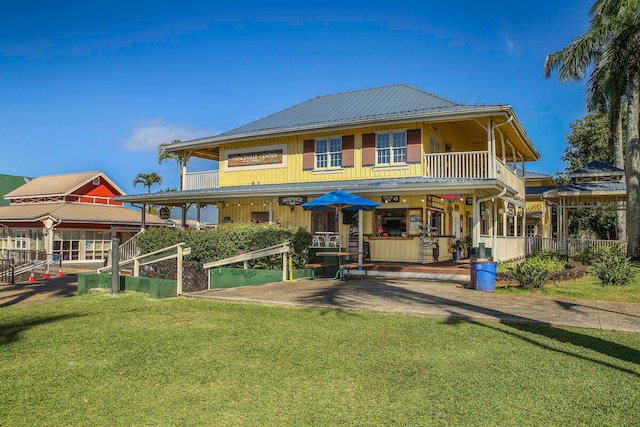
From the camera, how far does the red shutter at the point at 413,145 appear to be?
56.3 feet

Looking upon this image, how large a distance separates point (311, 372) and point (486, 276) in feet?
23.7

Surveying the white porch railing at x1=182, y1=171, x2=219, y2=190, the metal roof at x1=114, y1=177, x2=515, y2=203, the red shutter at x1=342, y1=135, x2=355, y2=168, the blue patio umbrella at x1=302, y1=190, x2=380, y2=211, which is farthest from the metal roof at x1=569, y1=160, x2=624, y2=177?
the white porch railing at x1=182, y1=171, x2=219, y2=190

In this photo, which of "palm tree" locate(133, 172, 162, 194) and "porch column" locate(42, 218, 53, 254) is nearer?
"porch column" locate(42, 218, 53, 254)

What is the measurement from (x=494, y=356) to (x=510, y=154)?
20.8 meters

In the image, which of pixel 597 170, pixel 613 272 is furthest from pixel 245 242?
pixel 597 170

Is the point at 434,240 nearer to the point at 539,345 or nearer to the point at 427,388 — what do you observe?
the point at 539,345

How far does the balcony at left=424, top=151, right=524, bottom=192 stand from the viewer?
15688 millimetres

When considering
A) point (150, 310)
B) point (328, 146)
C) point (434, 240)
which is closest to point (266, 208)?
point (328, 146)

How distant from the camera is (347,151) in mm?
18609

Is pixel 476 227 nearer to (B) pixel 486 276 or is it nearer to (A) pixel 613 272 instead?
(A) pixel 613 272

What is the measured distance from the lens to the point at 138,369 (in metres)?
4.96

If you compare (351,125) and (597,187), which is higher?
(351,125)

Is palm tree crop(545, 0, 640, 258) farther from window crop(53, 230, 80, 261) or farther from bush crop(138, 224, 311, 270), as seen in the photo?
window crop(53, 230, 80, 261)

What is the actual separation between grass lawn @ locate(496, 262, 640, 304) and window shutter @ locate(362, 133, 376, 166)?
320 inches
